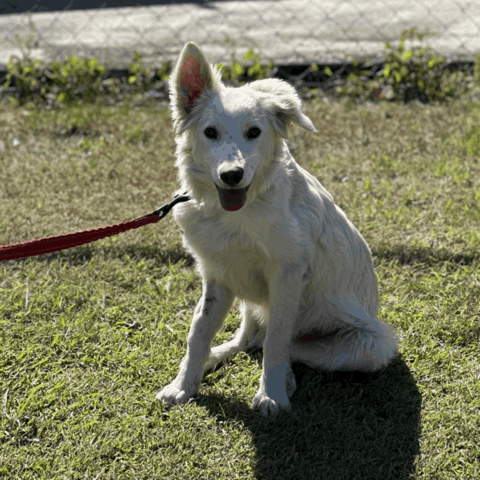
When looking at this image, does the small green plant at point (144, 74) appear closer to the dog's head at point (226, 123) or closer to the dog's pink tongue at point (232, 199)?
the dog's head at point (226, 123)

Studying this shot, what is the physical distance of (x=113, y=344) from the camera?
3.23 m

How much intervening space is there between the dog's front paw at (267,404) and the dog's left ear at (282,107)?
1178mm

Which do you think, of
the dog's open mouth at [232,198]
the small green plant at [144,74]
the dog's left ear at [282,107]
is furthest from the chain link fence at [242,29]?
the dog's open mouth at [232,198]

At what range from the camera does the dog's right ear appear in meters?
2.53

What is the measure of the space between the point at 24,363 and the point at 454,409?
208cm

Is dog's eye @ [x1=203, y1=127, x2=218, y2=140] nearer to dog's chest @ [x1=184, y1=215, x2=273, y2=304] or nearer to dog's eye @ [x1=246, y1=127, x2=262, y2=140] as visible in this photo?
dog's eye @ [x1=246, y1=127, x2=262, y2=140]

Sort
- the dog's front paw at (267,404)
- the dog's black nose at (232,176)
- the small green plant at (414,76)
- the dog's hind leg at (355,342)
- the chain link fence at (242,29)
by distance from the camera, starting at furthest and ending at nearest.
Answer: the chain link fence at (242,29)
the small green plant at (414,76)
the dog's hind leg at (355,342)
the dog's front paw at (267,404)
the dog's black nose at (232,176)

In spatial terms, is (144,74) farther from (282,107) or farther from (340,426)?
(340,426)

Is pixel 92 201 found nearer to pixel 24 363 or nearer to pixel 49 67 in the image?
pixel 24 363

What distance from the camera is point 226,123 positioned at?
2480mm

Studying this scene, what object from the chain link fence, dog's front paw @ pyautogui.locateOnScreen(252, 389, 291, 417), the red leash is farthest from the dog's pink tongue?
the chain link fence

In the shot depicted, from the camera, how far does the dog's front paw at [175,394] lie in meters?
2.81

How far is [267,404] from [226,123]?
1.25 m

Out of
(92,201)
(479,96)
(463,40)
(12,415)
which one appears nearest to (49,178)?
(92,201)
